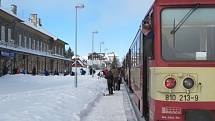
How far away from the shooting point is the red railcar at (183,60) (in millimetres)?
9047

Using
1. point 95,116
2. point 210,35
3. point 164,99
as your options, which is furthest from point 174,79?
point 95,116

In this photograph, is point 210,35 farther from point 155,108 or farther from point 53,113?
point 53,113

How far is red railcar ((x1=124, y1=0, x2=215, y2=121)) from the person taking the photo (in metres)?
9.05

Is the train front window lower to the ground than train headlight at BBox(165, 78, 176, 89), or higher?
higher

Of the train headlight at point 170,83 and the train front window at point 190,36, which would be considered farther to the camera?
the train front window at point 190,36

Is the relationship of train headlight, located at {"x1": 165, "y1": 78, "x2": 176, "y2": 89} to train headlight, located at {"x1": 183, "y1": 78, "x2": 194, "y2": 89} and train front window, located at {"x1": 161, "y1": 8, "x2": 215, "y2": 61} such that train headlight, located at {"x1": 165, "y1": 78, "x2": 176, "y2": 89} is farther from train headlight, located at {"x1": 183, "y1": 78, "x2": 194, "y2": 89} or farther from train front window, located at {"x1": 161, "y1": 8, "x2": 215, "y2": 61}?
train front window, located at {"x1": 161, "y1": 8, "x2": 215, "y2": 61}

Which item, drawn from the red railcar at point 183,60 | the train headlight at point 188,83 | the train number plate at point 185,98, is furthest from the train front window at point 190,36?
the train number plate at point 185,98

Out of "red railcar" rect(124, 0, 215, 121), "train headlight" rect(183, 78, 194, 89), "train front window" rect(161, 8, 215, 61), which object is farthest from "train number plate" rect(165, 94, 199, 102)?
"train front window" rect(161, 8, 215, 61)

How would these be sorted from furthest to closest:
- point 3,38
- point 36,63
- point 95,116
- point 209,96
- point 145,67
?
1. point 36,63
2. point 3,38
3. point 95,116
4. point 145,67
5. point 209,96

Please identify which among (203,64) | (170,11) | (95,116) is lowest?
(95,116)

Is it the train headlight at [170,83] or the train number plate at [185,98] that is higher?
the train headlight at [170,83]

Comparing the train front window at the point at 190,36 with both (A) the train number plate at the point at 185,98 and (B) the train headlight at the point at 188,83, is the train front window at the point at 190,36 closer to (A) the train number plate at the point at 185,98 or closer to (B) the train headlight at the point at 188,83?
(B) the train headlight at the point at 188,83

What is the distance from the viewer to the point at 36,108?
15.9m

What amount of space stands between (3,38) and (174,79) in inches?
1967
